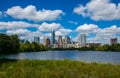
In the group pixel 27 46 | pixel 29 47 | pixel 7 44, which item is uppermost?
pixel 7 44

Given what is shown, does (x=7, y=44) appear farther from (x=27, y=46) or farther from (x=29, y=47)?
(x=29, y=47)

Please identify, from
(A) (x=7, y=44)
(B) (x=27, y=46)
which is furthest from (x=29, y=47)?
(A) (x=7, y=44)

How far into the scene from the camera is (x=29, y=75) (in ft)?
52.6

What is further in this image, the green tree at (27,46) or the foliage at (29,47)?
the green tree at (27,46)

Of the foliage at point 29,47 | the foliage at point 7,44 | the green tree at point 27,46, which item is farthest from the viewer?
the green tree at point 27,46

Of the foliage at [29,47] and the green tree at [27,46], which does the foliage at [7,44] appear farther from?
the green tree at [27,46]

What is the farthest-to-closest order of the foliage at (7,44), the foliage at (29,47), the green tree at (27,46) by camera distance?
the green tree at (27,46) → the foliage at (29,47) → the foliage at (7,44)

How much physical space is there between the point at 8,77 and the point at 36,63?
9.14 meters

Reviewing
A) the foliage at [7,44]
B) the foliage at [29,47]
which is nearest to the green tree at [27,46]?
the foliage at [29,47]

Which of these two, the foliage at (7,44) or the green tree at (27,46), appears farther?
the green tree at (27,46)

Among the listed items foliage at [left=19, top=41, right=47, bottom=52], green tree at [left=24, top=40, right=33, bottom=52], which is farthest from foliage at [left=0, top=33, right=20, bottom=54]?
green tree at [left=24, top=40, right=33, bottom=52]

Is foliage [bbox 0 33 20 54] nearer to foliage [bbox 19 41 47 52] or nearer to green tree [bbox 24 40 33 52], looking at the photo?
foliage [bbox 19 41 47 52]

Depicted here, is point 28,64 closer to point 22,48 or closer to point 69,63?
point 69,63

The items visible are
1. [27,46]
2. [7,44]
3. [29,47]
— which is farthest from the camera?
[29,47]
